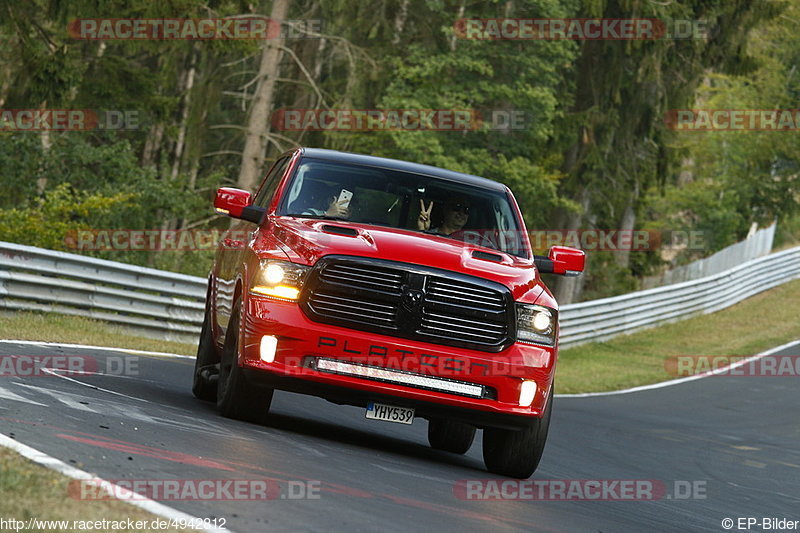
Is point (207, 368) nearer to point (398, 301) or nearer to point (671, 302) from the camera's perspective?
point (398, 301)

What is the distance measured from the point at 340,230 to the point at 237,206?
114 centimetres

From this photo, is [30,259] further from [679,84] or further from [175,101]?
[679,84]

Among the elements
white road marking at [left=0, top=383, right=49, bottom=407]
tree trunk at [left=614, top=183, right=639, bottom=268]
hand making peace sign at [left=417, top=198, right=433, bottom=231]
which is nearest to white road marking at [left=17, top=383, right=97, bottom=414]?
white road marking at [left=0, top=383, right=49, bottom=407]

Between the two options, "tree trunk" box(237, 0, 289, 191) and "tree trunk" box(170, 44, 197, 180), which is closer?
"tree trunk" box(237, 0, 289, 191)

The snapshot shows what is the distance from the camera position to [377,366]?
30.4 ft

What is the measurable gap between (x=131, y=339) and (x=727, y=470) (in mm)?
8440

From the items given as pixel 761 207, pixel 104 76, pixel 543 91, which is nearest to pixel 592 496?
pixel 104 76

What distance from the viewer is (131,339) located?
1891cm

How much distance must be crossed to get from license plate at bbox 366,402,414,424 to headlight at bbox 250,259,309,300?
920mm

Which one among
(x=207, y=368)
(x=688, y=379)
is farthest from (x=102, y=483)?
(x=688, y=379)

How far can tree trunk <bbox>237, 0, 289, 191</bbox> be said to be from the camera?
117ft

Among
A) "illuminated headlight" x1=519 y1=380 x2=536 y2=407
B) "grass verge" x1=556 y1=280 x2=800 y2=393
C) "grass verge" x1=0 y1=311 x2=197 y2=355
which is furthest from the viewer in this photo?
"grass verge" x1=556 y1=280 x2=800 y2=393
